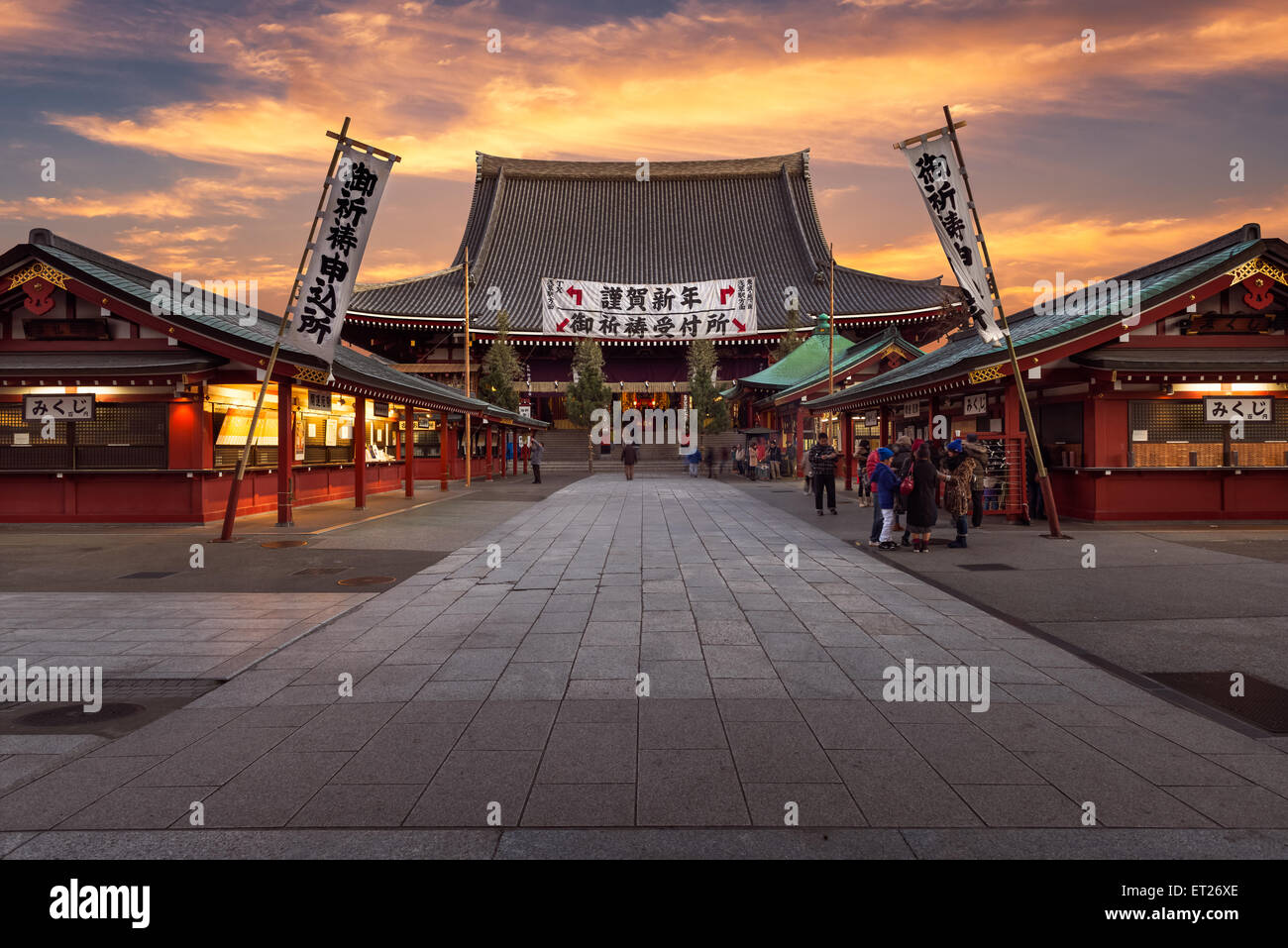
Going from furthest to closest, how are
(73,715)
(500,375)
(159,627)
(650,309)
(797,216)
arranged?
1. (797,216)
2. (650,309)
3. (500,375)
4. (159,627)
5. (73,715)

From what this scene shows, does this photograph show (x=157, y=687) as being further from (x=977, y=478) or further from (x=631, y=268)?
(x=631, y=268)

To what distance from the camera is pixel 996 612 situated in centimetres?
827

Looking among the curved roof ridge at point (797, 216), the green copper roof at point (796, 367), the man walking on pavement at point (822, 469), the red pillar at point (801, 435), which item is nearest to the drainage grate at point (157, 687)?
the man walking on pavement at point (822, 469)

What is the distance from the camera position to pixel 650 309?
50688 mm

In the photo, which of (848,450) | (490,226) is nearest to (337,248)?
(848,450)

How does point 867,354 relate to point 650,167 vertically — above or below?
below

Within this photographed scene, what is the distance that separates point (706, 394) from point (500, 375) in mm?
12016

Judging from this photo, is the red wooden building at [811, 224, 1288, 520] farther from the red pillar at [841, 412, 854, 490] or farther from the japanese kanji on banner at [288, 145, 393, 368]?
the japanese kanji on banner at [288, 145, 393, 368]

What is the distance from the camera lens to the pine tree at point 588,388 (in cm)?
4638

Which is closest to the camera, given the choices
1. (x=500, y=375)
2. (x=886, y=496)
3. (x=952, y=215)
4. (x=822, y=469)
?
(x=886, y=496)

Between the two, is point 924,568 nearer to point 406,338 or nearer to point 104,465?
point 104,465

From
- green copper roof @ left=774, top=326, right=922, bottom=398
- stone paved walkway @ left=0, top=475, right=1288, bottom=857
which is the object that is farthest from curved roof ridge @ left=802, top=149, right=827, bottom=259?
stone paved walkway @ left=0, top=475, right=1288, bottom=857
